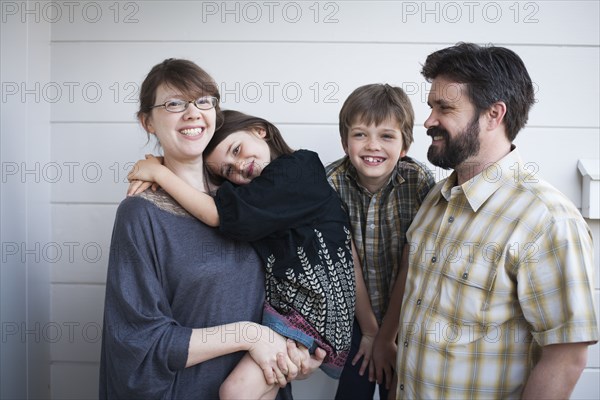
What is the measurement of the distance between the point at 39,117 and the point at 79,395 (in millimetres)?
1129

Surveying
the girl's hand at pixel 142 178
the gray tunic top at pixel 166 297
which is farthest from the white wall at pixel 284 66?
the gray tunic top at pixel 166 297

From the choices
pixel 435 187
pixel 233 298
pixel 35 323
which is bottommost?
pixel 35 323

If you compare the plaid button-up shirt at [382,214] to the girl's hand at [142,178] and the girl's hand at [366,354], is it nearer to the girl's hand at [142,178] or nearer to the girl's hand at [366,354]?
the girl's hand at [366,354]

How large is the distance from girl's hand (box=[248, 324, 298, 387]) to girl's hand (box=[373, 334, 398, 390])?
45 centimetres

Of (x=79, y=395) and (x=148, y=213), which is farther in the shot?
(x=79, y=395)

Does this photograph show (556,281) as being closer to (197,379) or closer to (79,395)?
(197,379)

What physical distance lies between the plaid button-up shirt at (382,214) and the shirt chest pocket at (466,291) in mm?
383

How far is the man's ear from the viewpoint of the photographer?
132cm

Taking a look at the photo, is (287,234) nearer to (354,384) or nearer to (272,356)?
(272,356)

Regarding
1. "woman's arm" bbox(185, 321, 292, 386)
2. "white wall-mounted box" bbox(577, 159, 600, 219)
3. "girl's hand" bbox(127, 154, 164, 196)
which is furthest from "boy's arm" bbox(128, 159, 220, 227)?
"white wall-mounted box" bbox(577, 159, 600, 219)

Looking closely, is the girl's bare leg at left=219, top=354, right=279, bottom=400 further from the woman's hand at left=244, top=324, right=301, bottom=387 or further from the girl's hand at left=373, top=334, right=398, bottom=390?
the girl's hand at left=373, top=334, right=398, bottom=390

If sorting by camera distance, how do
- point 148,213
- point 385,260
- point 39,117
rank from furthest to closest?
point 39,117, point 385,260, point 148,213

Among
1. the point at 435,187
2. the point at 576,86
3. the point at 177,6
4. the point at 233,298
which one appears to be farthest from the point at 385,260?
the point at 177,6

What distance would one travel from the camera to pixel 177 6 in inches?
77.2
